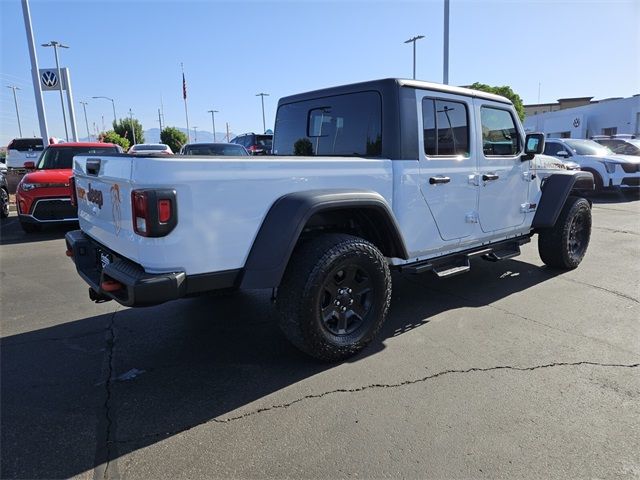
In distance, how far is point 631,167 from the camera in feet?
39.9

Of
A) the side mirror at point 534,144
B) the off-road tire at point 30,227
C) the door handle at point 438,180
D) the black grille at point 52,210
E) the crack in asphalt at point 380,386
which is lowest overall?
the crack in asphalt at point 380,386

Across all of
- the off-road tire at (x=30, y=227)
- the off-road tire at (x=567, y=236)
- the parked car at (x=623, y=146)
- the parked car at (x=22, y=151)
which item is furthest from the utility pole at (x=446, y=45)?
the parked car at (x=22, y=151)

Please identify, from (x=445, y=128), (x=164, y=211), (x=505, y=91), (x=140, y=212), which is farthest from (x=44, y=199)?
(x=505, y=91)

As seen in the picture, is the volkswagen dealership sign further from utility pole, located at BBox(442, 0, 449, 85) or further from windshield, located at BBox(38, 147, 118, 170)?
utility pole, located at BBox(442, 0, 449, 85)

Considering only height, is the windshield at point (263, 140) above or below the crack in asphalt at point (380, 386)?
above

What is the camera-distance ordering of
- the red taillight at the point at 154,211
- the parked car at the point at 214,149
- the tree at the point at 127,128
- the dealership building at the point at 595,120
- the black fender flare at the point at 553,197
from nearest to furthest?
the red taillight at the point at 154,211
the black fender flare at the point at 553,197
the parked car at the point at 214,149
the dealership building at the point at 595,120
the tree at the point at 127,128

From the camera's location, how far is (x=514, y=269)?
584cm

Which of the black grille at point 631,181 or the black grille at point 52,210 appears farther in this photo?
the black grille at point 631,181

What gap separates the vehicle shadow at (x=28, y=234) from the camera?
8057mm

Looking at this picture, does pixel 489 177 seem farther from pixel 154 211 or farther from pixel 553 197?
pixel 154 211

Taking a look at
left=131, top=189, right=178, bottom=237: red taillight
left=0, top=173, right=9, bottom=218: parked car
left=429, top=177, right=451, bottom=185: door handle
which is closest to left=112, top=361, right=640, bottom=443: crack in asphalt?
left=131, top=189, right=178, bottom=237: red taillight

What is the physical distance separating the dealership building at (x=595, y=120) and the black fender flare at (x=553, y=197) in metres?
33.1

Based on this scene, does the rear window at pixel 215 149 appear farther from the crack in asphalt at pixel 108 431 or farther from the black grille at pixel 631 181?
the black grille at pixel 631 181

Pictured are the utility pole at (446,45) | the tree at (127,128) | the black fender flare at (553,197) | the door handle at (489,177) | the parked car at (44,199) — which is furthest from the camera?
the tree at (127,128)
